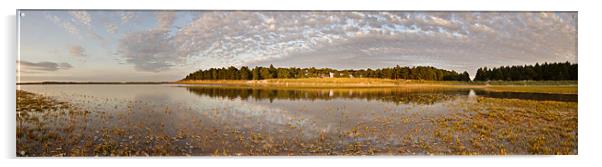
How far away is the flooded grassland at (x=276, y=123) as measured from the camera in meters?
4.03

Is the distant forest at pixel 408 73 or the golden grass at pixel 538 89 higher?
the distant forest at pixel 408 73

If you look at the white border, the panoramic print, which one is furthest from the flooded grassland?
the white border

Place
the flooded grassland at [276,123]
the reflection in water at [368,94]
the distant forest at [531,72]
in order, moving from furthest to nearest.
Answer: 1. the reflection in water at [368,94]
2. the distant forest at [531,72]
3. the flooded grassland at [276,123]

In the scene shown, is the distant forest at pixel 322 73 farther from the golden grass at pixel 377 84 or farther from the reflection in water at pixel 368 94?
the reflection in water at pixel 368 94

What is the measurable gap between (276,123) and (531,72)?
3.13m

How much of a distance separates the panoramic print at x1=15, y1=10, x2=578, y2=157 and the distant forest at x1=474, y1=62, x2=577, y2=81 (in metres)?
0.01

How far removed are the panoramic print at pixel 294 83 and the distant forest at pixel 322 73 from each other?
0.02m

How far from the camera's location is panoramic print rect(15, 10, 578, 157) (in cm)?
405
